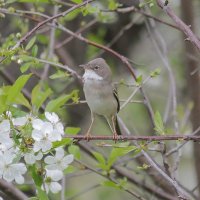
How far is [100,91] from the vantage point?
4520 mm

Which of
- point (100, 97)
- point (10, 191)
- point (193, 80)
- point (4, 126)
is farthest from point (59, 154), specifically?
point (193, 80)

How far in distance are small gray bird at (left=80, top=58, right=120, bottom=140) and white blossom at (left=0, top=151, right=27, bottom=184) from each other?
172cm

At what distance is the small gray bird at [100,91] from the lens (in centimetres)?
448

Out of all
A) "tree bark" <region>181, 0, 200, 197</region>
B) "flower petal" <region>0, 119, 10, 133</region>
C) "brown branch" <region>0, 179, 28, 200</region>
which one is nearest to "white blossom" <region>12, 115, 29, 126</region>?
"flower petal" <region>0, 119, 10, 133</region>

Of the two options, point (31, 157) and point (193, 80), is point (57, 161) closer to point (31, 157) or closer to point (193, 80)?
point (31, 157)

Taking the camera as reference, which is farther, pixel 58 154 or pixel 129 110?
pixel 129 110

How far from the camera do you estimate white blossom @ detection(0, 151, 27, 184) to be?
2.70 meters

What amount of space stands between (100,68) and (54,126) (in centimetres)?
185

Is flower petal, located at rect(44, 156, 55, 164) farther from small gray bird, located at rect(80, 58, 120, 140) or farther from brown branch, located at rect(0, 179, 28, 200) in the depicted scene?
small gray bird, located at rect(80, 58, 120, 140)

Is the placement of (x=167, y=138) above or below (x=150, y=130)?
above

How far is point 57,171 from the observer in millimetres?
2906

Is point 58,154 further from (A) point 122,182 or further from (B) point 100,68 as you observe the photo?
(B) point 100,68

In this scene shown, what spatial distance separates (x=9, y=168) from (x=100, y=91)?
1861 mm

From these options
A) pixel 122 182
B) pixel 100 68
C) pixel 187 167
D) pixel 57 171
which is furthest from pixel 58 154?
pixel 187 167
